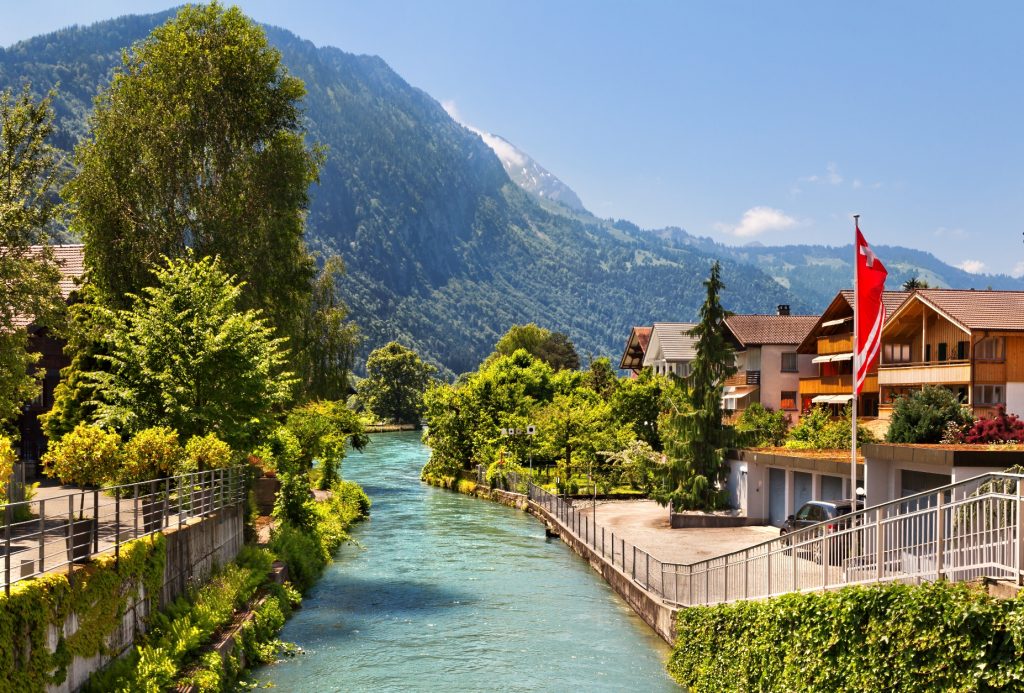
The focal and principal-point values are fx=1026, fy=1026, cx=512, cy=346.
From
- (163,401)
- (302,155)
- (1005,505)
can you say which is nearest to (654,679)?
(1005,505)

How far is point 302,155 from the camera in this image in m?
46.2

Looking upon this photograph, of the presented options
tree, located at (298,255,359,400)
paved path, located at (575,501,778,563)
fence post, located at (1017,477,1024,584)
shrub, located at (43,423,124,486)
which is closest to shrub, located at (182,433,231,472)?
shrub, located at (43,423,124,486)

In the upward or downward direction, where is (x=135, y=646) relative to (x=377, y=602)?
upward

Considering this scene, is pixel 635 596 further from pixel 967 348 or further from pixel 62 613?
pixel 967 348

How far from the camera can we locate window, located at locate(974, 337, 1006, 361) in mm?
47500

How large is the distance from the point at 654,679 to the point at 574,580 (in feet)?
41.7

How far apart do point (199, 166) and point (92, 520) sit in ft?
97.8

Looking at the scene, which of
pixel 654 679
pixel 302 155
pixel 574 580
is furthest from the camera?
pixel 302 155

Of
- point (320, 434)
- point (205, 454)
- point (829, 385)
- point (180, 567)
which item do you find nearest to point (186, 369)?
point (205, 454)

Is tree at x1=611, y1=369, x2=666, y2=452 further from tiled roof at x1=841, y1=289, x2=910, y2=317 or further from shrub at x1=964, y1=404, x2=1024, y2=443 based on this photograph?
shrub at x1=964, y1=404, x2=1024, y2=443

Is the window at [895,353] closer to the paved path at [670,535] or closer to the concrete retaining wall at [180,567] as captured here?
the paved path at [670,535]

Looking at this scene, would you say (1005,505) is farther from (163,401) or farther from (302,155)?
(302,155)

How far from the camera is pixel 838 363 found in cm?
6462

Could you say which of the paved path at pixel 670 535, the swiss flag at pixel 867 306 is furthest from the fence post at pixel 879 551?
the paved path at pixel 670 535
